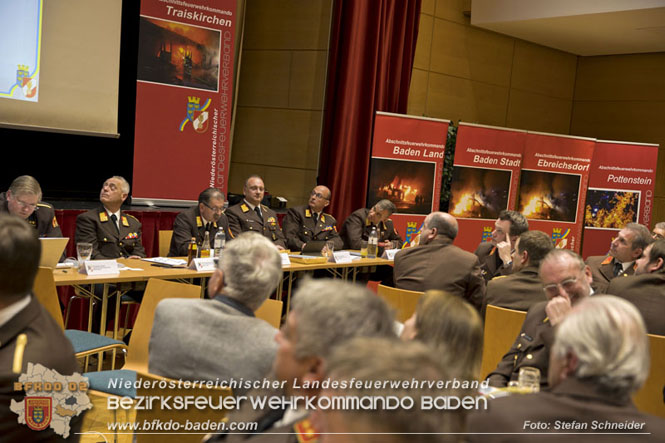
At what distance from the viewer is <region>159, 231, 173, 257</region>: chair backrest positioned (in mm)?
5918

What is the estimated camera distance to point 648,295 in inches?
145

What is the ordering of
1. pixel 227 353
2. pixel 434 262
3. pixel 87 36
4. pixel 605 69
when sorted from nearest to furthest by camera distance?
pixel 227 353
pixel 434 262
pixel 87 36
pixel 605 69

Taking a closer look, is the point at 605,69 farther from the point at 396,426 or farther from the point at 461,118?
the point at 396,426

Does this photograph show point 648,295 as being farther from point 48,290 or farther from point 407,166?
point 407,166

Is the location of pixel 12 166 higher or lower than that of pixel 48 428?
higher

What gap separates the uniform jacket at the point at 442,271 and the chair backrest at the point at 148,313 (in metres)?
1.55

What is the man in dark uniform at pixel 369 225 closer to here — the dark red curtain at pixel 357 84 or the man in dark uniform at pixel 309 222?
the man in dark uniform at pixel 309 222

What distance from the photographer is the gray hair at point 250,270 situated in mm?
2234

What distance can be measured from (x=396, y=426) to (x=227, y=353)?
1272mm

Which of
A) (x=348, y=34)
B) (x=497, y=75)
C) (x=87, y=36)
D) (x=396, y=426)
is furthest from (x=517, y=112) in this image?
(x=396, y=426)

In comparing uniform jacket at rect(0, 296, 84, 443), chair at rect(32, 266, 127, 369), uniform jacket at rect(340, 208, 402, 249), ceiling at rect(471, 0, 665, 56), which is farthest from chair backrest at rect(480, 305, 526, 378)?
ceiling at rect(471, 0, 665, 56)

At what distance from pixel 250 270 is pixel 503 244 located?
3.44 meters

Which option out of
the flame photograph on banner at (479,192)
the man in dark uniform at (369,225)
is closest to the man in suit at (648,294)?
the man in dark uniform at (369,225)

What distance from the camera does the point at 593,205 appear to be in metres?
9.07
